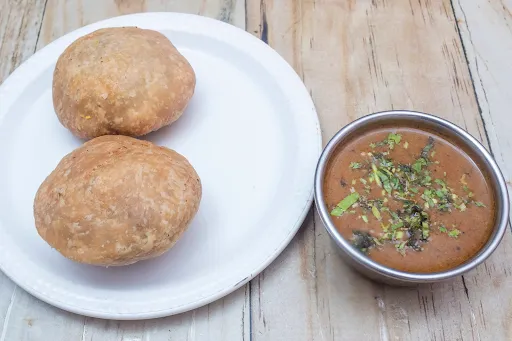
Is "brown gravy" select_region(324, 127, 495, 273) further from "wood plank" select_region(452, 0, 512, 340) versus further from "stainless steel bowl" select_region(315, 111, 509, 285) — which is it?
"wood plank" select_region(452, 0, 512, 340)

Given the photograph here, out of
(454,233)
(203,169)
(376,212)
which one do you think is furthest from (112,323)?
(454,233)

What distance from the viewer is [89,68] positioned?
2.42 metres

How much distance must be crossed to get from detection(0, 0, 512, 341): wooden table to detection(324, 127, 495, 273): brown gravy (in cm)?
38

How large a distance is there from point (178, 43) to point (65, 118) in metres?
0.91

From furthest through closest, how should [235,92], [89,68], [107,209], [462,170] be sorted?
[235,92] < [89,68] < [462,170] < [107,209]

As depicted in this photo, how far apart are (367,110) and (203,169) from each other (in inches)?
39.3

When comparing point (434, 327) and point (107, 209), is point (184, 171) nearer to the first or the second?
point (107, 209)

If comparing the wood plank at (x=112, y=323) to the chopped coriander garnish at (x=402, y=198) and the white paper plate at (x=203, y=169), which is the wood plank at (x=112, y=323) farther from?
the chopped coriander garnish at (x=402, y=198)

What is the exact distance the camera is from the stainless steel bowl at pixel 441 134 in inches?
74.7

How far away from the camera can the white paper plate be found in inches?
85.6

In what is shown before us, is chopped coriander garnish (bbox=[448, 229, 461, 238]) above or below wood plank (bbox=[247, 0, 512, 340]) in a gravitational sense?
above

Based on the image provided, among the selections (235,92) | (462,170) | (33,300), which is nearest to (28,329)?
(33,300)

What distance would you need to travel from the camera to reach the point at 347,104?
2.91 meters

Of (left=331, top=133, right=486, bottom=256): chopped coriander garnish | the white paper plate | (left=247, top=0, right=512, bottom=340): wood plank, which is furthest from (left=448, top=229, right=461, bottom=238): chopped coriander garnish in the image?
the white paper plate
